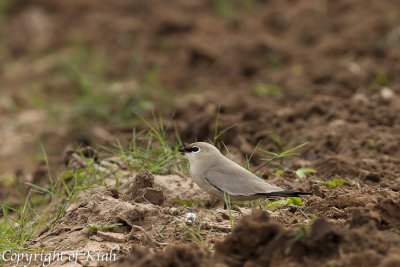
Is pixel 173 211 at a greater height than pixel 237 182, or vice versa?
pixel 237 182

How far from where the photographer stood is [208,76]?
1102cm

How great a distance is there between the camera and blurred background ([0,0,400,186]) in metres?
7.59

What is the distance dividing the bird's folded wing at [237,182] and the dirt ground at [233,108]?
0.59 ft

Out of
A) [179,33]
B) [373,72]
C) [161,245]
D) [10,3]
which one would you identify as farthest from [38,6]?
[161,245]

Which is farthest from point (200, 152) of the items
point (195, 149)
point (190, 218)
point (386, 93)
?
point (386, 93)

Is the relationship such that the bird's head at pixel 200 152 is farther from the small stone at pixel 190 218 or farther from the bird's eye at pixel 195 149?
the small stone at pixel 190 218


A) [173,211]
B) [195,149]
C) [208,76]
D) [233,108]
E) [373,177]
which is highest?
[195,149]

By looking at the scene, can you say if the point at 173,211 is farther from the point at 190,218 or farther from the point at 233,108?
the point at 233,108

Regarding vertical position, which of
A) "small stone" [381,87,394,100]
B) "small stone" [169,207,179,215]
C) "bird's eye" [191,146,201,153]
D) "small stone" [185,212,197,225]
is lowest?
"small stone" [381,87,394,100]

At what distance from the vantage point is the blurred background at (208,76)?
7586mm

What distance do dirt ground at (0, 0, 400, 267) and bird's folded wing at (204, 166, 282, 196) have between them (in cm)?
18

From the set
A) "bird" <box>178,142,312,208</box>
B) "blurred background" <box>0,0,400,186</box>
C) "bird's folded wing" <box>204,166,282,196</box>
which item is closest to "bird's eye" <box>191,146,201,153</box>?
"bird" <box>178,142,312,208</box>

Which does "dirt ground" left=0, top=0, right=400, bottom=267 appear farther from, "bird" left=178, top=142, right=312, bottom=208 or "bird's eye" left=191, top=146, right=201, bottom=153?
"bird's eye" left=191, top=146, right=201, bottom=153

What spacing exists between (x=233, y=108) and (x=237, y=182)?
3.70 meters
